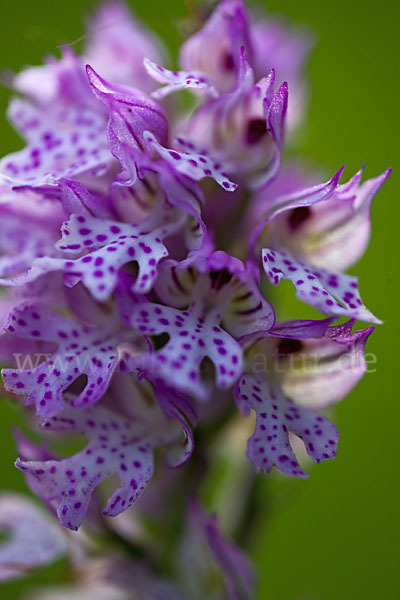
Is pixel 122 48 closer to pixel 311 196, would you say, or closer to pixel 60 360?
pixel 311 196

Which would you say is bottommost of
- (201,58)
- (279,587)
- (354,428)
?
(279,587)

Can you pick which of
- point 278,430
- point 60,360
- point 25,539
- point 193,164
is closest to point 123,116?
point 193,164

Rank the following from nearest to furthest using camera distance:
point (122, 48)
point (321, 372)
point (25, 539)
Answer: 1. point (321, 372)
2. point (25, 539)
3. point (122, 48)

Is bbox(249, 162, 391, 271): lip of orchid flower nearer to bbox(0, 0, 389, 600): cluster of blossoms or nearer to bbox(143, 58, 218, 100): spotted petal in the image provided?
bbox(0, 0, 389, 600): cluster of blossoms

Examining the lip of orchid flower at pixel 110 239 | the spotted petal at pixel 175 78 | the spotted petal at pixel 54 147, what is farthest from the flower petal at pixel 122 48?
the lip of orchid flower at pixel 110 239

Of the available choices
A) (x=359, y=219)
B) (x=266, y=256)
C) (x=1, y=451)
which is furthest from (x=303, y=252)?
(x=1, y=451)

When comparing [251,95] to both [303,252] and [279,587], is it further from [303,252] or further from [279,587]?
[279,587]

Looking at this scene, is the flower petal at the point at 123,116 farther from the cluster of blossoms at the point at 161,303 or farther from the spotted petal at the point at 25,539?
the spotted petal at the point at 25,539
